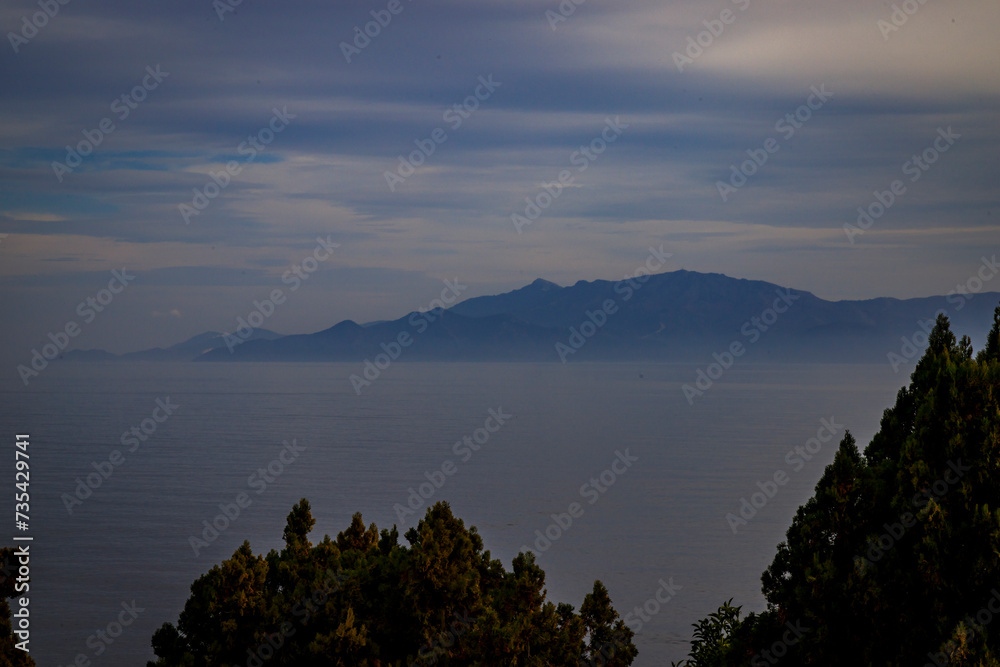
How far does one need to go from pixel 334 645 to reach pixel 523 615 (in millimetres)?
2483

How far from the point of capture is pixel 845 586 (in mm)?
8984

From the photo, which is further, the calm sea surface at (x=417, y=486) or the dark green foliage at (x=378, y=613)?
the calm sea surface at (x=417, y=486)

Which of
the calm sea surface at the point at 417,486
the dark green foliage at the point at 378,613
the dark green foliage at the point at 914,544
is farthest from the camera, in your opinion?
the calm sea surface at the point at 417,486

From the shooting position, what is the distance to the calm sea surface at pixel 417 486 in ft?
115

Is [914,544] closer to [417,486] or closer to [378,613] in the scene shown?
[378,613]

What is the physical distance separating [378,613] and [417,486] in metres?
44.1

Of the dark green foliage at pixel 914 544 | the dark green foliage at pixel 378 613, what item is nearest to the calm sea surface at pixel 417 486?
the dark green foliage at pixel 378 613

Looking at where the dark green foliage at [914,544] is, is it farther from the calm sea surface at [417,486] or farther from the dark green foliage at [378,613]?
the calm sea surface at [417,486]

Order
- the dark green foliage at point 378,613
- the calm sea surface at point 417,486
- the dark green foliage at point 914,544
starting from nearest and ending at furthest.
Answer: the dark green foliage at point 914,544 < the dark green foliage at point 378,613 < the calm sea surface at point 417,486

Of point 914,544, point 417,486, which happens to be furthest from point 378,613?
point 417,486

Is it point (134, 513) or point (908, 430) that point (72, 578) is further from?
point (908, 430)

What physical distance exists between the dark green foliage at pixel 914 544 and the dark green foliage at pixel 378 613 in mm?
3154

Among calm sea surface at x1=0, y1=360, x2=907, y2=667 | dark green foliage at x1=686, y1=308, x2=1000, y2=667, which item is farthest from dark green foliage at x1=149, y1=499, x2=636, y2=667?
calm sea surface at x1=0, y1=360, x2=907, y2=667

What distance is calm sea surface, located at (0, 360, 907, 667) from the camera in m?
35.0
